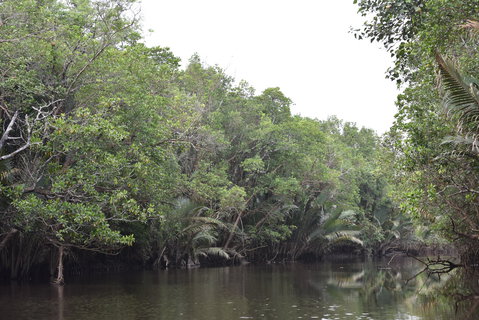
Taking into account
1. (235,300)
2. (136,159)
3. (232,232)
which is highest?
(136,159)

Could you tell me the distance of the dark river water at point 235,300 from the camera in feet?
37.2

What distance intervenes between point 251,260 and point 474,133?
2627cm

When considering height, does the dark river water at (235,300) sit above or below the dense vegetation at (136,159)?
below

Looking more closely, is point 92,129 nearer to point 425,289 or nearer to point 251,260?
point 425,289

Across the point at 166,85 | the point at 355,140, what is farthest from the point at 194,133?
the point at 355,140

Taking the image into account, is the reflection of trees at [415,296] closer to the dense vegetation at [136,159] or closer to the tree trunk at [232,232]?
the dense vegetation at [136,159]

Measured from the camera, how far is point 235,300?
14.0m

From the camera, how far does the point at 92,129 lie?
15.1 m

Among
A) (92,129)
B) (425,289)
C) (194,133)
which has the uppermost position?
(194,133)

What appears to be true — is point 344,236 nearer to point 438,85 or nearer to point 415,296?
point 415,296

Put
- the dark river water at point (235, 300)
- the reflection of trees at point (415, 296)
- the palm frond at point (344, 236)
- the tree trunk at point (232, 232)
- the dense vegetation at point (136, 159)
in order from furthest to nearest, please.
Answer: the palm frond at point (344, 236)
the tree trunk at point (232, 232)
the dense vegetation at point (136, 159)
the reflection of trees at point (415, 296)
the dark river water at point (235, 300)

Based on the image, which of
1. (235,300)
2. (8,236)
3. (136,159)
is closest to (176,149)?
(136,159)

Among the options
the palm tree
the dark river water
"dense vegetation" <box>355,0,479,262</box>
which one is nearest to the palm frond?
the dark river water

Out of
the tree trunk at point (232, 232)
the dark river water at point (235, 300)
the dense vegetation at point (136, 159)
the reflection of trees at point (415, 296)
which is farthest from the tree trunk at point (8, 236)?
the tree trunk at point (232, 232)
